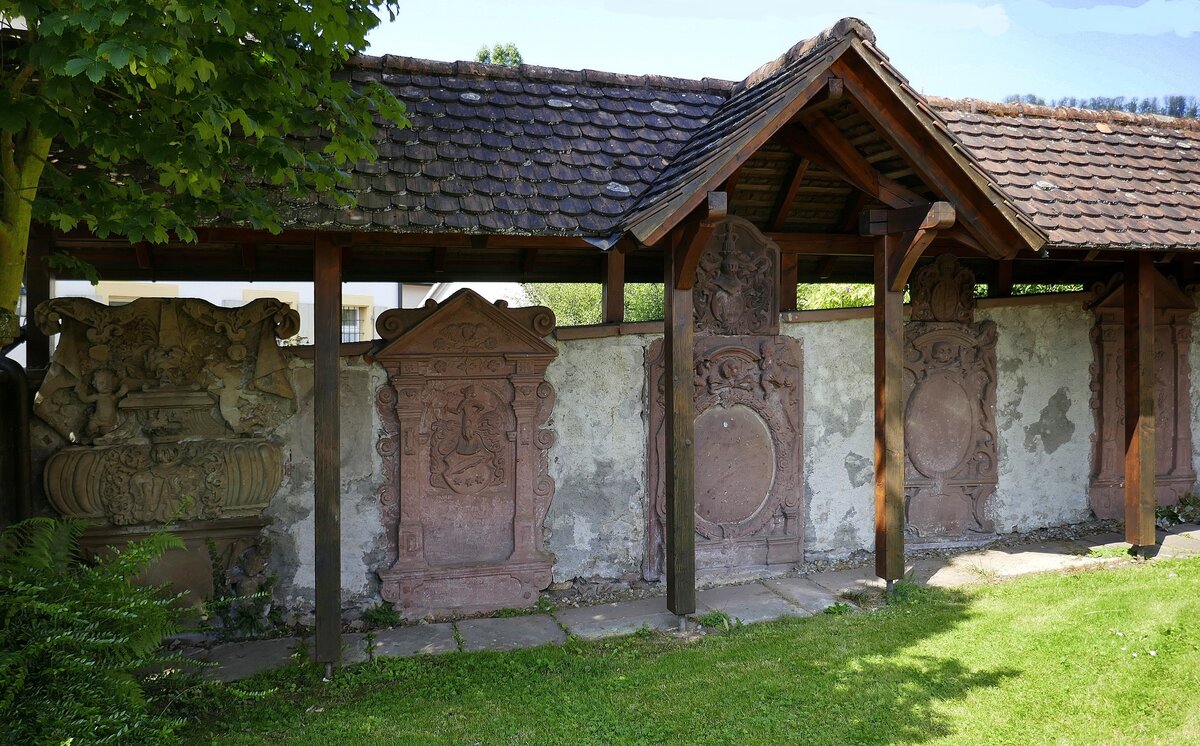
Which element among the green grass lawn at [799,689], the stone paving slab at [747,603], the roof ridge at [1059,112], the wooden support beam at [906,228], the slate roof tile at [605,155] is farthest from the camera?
the roof ridge at [1059,112]

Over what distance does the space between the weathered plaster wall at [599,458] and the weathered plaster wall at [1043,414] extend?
3334 mm

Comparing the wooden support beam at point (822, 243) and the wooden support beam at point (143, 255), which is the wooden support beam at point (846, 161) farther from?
the wooden support beam at point (143, 255)

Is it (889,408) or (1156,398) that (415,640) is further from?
(1156,398)

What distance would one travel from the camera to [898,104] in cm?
497

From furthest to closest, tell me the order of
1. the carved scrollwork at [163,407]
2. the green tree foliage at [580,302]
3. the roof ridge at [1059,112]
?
1. the green tree foliage at [580,302]
2. the roof ridge at [1059,112]
3. the carved scrollwork at [163,407]

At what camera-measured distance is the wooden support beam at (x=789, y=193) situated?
247 inches

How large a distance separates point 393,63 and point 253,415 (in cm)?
259

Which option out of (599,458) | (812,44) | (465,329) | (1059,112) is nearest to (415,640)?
(599,458)

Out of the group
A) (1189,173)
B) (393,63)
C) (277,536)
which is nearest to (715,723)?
(277,536)

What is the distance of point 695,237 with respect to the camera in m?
4.84

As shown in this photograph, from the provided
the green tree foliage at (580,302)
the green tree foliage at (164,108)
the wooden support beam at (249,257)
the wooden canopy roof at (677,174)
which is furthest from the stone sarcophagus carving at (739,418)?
the green tree foliage at (580,302)

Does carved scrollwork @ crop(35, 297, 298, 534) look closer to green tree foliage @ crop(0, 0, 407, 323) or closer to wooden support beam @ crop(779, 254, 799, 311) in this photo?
green tree foliage @ crop(0, 0, 407, 323)

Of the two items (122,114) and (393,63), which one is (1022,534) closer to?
(393,63)

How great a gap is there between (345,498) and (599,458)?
6.02ft
